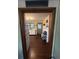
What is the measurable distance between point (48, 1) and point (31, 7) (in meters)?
0.55
